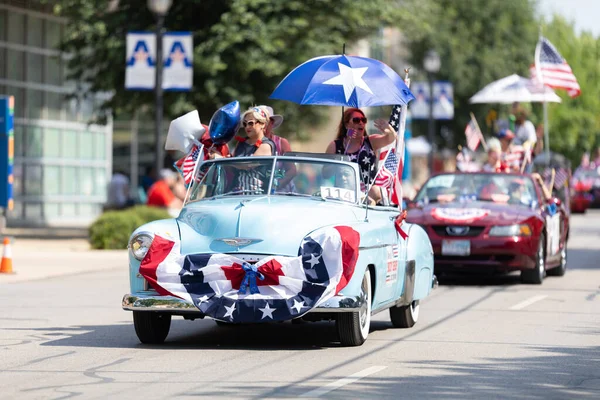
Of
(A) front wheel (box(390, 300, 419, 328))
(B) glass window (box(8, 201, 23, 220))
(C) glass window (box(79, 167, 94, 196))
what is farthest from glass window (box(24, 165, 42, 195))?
(A) front wheel (box(390, 300, 419, 328))

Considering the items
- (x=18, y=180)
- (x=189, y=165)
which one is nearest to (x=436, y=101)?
(x=18, y=180)

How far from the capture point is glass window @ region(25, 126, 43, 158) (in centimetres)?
3812

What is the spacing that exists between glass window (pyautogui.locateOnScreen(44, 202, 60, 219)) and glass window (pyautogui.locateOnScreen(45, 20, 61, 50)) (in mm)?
4610

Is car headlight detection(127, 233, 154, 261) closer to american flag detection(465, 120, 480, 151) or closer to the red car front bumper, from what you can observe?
the red car front bumper

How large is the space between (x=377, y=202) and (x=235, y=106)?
1.64 metres

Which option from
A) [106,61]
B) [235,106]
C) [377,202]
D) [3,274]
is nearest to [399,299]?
[377,202]

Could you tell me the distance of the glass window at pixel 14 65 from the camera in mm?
37384

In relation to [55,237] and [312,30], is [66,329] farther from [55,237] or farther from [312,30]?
[312,30]

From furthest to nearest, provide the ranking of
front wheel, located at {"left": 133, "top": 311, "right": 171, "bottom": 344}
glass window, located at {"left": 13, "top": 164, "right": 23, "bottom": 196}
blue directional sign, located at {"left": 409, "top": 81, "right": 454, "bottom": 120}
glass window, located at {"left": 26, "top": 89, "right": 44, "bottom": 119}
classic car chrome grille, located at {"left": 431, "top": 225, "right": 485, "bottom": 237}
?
blue directional sign, located at {"left": 409, "top": 81, "right": 454, "bottom": 120}
glass window, located at {"left": 26, "top": 89, "right": 44, "bottom": 119}
glass window, located at {"left": 13, "top": 164, "right": 23, "bottom": 196}
classic car chrome grille, located at {"left": 431, "top": 225, "right": 485, "bottom": 237}
front wheel, located at {"left": 133, "top": 311, "right": 171, "bottom": 344}

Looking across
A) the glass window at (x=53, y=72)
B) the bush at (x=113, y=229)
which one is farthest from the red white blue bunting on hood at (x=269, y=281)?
the glass window at (x=53, y=72)

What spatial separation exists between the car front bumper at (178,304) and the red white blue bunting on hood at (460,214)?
7.53 m

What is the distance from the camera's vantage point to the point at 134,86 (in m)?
26.8

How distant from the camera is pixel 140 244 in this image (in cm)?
1087

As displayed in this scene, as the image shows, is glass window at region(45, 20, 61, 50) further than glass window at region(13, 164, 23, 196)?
Yes
